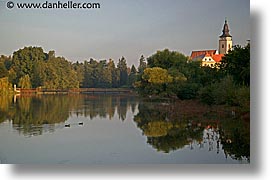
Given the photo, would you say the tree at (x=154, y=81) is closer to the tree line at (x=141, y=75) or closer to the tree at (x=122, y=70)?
the tree line at (x=141, y=75)

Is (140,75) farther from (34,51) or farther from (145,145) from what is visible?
(34,51)

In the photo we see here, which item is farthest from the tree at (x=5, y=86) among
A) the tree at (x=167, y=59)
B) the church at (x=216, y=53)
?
the church at (x=216, y=53)

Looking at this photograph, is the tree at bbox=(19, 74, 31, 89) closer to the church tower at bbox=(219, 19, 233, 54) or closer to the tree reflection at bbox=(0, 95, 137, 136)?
the tree reflection at bbox=(0, 95, 137, 136)

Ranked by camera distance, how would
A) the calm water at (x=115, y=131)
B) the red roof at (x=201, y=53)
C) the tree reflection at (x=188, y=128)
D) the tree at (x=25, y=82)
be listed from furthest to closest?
the tree at (x=25, y=82) → the red roof at (x=201, y=53) → the tree reflection at (x=188, y=128) → the calm water at (x=115, y=131)

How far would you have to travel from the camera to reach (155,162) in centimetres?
371

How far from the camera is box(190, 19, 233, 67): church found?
3924 mm

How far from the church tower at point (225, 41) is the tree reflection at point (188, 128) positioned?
571 mm

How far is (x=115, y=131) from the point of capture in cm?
397

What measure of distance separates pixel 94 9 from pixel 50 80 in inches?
34.5

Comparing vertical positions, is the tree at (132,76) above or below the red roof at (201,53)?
below

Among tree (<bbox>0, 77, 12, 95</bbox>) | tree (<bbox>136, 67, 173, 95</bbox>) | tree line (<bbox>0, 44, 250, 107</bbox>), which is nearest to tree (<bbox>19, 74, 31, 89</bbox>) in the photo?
tree line (<bbox>0, 44, 250, 107</bbox>)

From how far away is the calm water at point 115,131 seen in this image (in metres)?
3.76

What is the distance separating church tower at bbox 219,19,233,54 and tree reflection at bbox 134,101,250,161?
0.57 meters

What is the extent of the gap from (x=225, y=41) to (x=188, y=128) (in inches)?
34.1
